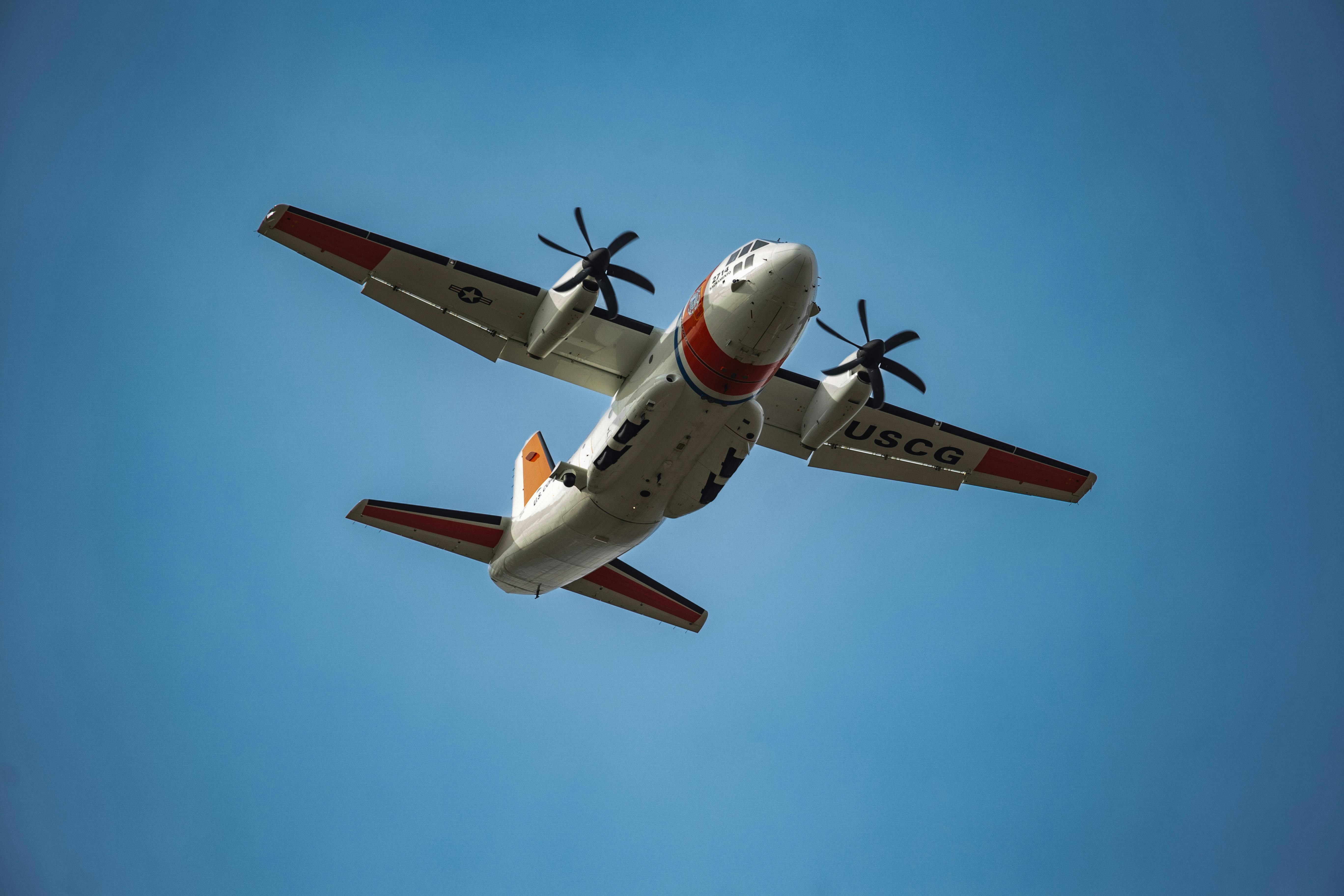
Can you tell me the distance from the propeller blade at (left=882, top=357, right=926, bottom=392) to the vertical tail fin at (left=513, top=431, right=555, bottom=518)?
331 inches

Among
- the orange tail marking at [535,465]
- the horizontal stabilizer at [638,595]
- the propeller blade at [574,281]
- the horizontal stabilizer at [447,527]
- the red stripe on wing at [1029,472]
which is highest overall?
the red stripe on wing at [1029,472]

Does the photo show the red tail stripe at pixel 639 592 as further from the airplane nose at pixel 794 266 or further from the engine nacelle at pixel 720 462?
the airplane nose at pixel 794 266

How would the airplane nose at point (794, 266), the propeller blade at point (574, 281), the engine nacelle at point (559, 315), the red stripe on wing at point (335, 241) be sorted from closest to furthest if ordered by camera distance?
the airplane nose at point (794, 266) < the propeller blade at point (574, 281) < the engine nacelle at point (559, 315) < the red stripe on wing at point (335, 241)

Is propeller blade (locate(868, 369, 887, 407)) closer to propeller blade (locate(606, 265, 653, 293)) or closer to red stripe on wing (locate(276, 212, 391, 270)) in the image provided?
propeller blade (locate(606, 265, 653, 293))

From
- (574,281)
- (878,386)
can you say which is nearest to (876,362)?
(878,386)

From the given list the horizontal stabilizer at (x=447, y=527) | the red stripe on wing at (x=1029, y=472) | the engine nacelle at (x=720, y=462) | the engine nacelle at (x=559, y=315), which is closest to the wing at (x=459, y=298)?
the engine nacelle at (x=559, y=315)

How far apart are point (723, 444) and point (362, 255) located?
7.44 metres

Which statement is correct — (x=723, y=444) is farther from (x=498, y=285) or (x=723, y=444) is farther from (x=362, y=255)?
(x=362, y=255)

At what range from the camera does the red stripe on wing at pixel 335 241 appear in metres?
15.3

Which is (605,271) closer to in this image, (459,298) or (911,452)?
(459,298)

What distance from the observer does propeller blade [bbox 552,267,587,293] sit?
48.4 feet

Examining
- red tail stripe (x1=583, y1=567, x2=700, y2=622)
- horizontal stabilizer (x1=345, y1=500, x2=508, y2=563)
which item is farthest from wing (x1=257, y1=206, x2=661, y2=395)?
red tail stripe (x1=583, y1=567, x2=700, y2=622)

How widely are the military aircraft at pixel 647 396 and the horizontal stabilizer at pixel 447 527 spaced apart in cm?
4

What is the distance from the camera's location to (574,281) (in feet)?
48.5
